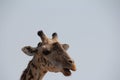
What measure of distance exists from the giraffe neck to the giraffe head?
11cm

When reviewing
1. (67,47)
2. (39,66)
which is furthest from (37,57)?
(67,47)

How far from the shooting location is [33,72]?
16484 millimetres

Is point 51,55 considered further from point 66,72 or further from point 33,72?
point 66,72

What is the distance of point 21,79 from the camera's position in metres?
16.6

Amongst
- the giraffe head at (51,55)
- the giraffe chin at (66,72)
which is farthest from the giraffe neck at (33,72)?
the giraffe chin at (66,72)

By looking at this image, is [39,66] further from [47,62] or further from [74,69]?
[74,69]

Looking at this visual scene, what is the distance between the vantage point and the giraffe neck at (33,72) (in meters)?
16.4

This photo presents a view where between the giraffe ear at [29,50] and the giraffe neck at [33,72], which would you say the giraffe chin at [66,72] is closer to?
the giraffe neck at [33,72]

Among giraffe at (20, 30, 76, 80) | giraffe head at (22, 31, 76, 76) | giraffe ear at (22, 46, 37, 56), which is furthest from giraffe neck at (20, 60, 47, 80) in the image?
giraffe ear at (22, 46, 37, 56)

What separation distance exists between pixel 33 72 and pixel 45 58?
1.74ft

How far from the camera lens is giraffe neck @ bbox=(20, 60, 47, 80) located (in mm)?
16438

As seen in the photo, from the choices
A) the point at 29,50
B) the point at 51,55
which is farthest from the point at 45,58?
the point at 29,50

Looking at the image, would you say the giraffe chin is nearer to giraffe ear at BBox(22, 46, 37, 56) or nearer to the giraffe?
the giraffe

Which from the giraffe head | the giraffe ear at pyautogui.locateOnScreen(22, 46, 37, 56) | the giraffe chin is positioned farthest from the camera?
the giraffe ear at pyautogui.locateOnScreen(22, 46, 37, 56)
